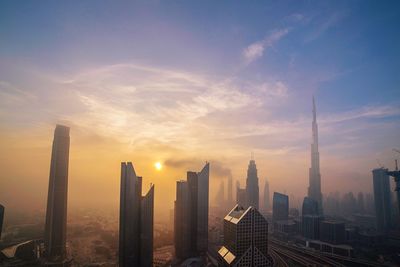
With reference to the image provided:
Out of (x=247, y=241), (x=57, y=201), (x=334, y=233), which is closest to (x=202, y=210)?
(x=247, y=241)

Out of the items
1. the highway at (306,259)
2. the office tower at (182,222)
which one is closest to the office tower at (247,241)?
the office tower at (182,222)

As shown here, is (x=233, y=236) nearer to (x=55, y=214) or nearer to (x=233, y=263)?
(x=233, y=263)

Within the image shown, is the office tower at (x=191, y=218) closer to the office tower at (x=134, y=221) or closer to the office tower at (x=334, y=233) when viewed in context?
the office tower at (x=134, y=221)

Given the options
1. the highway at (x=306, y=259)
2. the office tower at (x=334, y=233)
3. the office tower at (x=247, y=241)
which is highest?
the office tower at (x=247, y=241)

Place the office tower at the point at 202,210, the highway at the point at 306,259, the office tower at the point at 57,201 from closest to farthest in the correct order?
the office tower at the point at 202,210, the highway at the point at 306,259, the office tower at the point at 57,201

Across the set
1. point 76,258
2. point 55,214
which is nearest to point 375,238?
point 76,258

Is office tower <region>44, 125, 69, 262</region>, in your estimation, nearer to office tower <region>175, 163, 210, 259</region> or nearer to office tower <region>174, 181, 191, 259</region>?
office tower <region>174, 181, 191, 259</region>

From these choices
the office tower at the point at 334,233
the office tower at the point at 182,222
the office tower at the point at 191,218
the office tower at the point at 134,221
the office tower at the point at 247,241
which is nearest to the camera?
the office tower at the point at 134,221
